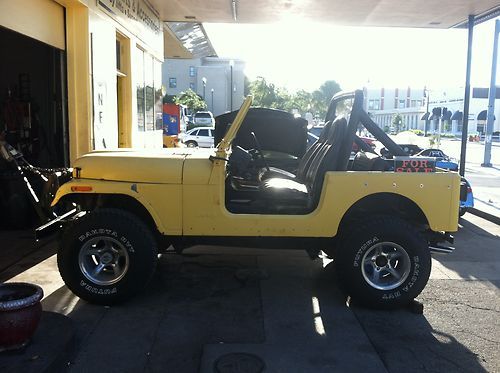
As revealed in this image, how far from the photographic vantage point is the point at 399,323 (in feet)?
13.9

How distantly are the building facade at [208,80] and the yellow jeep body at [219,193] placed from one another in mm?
67979

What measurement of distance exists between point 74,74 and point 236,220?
4.30 metres

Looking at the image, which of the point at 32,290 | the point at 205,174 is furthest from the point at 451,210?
the point at 32,290

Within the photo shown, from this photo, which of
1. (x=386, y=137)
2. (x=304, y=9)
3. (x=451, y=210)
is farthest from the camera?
(x=304, y=9)

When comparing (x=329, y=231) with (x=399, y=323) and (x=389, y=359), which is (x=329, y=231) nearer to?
(x=399, y=323)

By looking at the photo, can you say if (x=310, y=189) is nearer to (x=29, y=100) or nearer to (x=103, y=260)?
(x=103, y=260)

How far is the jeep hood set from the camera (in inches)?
176

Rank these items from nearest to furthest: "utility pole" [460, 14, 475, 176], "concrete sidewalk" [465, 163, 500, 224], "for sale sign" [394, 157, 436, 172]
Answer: "for sale sign" [394, 157, 436, 172], "concrete sidewalk" [465, 163, 500, 224], "utility pole" [460, 14, 475, 176]

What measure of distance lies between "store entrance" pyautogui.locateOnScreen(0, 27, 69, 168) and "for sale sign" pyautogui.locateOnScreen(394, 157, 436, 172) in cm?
611

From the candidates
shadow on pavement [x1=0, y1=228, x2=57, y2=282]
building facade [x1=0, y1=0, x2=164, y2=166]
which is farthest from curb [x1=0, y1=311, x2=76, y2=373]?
building facade [x1=0, y1=0, x2=164, y2=166]

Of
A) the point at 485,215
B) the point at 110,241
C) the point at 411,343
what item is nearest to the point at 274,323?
the point at 411,343

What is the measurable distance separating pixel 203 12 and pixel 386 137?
776cm

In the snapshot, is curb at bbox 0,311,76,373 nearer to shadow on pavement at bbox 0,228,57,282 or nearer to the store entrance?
shadow on pavement at bbox 0,228,57,282

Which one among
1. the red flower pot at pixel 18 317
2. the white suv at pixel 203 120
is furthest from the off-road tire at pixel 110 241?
the white suv at pixel 203 120
